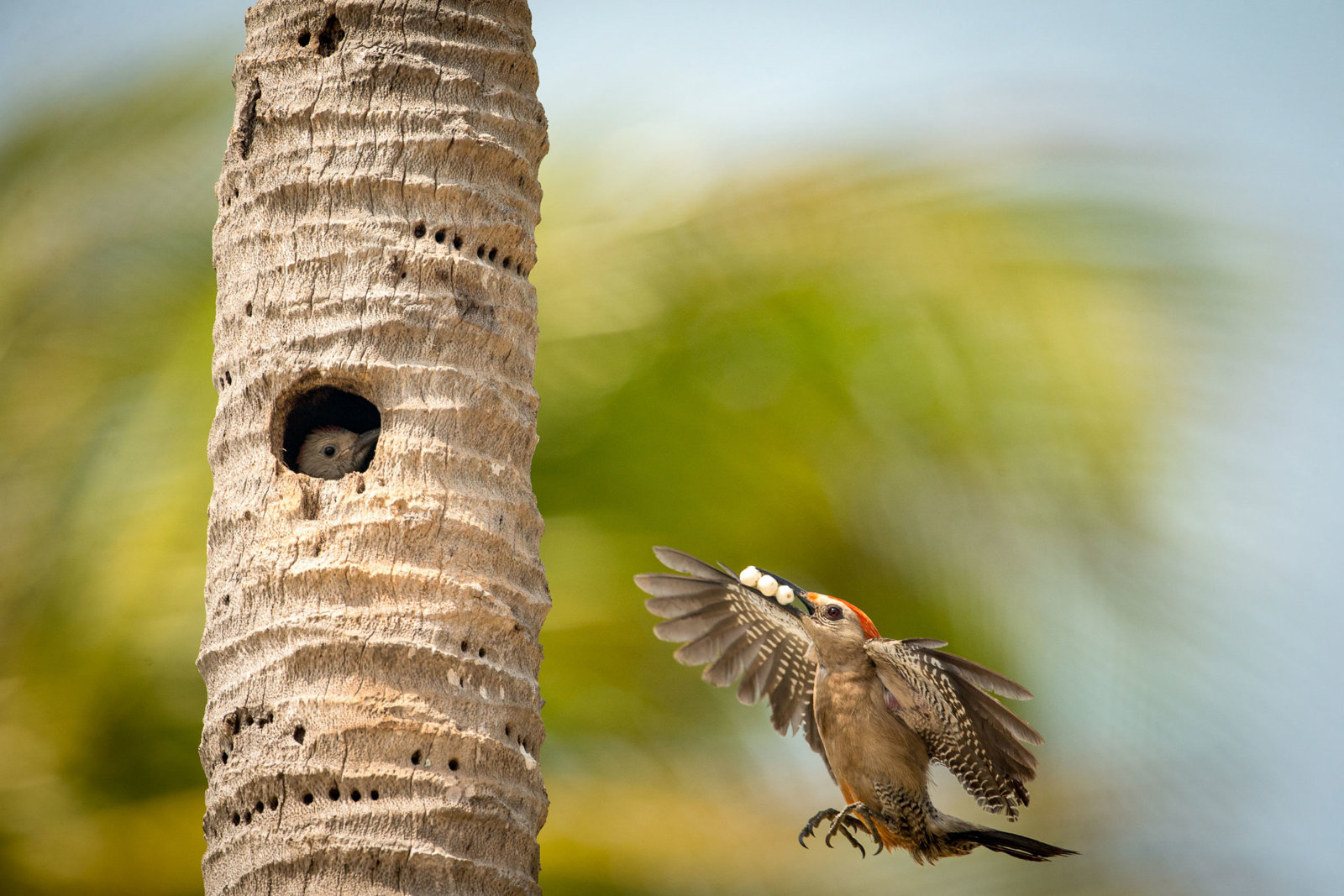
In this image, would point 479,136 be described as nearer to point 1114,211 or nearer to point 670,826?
point 670,826

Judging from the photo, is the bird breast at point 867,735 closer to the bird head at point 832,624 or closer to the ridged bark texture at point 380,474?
the bird head at point 832,624

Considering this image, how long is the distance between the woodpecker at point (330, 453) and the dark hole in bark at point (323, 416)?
20 mm

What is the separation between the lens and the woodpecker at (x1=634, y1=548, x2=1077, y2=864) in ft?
16.7

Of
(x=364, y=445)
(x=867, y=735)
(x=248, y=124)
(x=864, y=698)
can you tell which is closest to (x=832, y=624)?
(x=864, y=698)

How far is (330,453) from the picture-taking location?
4.30m

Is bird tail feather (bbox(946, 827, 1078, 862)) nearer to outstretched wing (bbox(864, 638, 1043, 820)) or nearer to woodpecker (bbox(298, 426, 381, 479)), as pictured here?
outstretched wing (bbox(864, 638, 1043, 820))

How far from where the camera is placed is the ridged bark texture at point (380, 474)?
11.5 feet

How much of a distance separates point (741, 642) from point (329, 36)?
3.25 metres

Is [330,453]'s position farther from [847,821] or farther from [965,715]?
[847,821]

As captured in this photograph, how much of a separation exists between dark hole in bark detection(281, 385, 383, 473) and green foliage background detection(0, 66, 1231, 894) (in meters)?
3.80

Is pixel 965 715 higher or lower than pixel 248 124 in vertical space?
lower

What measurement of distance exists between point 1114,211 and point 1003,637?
2.77 meters

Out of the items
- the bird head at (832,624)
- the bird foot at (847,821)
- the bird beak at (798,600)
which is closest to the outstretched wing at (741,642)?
the bird beak at (798,600)

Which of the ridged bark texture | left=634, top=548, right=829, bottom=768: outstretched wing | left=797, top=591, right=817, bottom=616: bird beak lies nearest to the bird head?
left=797, top=591, right=817, bottom=616: bird beak
